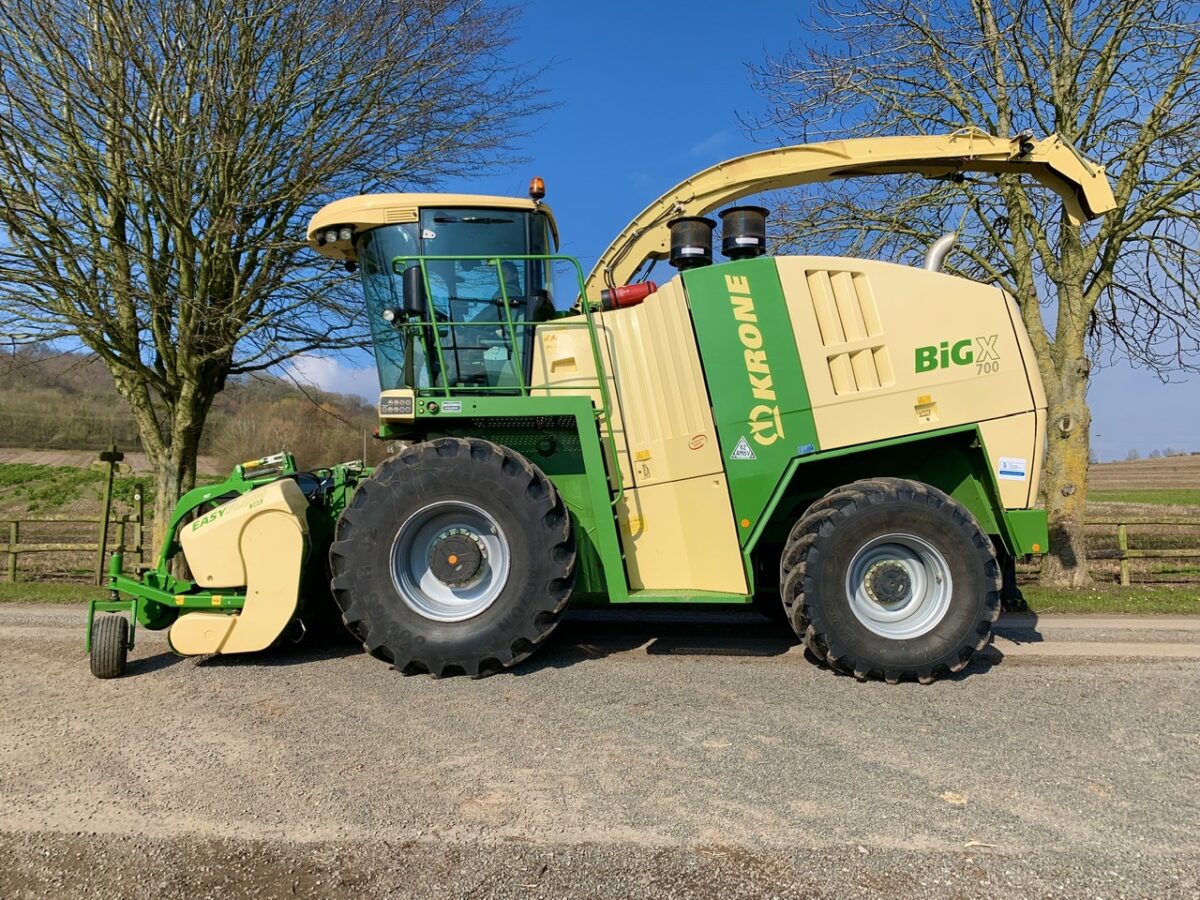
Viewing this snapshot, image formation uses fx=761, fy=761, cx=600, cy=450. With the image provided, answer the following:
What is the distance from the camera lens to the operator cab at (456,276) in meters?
5.24

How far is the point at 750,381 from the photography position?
5031mm

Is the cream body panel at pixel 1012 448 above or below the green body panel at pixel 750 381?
below

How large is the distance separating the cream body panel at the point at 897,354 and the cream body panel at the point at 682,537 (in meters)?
0.88

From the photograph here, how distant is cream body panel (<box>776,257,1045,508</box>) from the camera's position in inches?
200

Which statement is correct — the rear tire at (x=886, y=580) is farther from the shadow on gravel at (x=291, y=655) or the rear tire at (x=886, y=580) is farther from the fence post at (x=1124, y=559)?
the fence post at (x=1124, y=559)

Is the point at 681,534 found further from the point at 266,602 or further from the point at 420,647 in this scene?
the point at 266,602

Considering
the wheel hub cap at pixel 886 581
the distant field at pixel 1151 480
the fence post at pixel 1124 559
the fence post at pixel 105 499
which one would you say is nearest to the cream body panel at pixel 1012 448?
the wheel hub cap at pixel 886 581

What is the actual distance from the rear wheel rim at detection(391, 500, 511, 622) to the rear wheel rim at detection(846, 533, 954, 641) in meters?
2.31

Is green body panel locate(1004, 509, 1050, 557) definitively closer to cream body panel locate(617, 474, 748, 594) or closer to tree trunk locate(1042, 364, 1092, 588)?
cream body panel locate(617, 474, 748, 594)

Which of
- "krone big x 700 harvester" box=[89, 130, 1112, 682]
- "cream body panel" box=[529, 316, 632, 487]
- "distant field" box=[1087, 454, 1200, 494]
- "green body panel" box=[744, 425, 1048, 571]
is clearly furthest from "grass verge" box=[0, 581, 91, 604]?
"distant field" box=[1087, 454, 1200, 494]

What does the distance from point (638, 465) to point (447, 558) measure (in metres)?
1.41

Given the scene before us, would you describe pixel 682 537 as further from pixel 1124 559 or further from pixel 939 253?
pixel 1124 559

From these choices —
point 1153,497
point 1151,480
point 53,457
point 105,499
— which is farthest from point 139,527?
point 1151,480

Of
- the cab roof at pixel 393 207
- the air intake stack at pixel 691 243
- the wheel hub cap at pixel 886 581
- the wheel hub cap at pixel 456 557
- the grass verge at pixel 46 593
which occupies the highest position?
the cab roof at pixel 393 207
